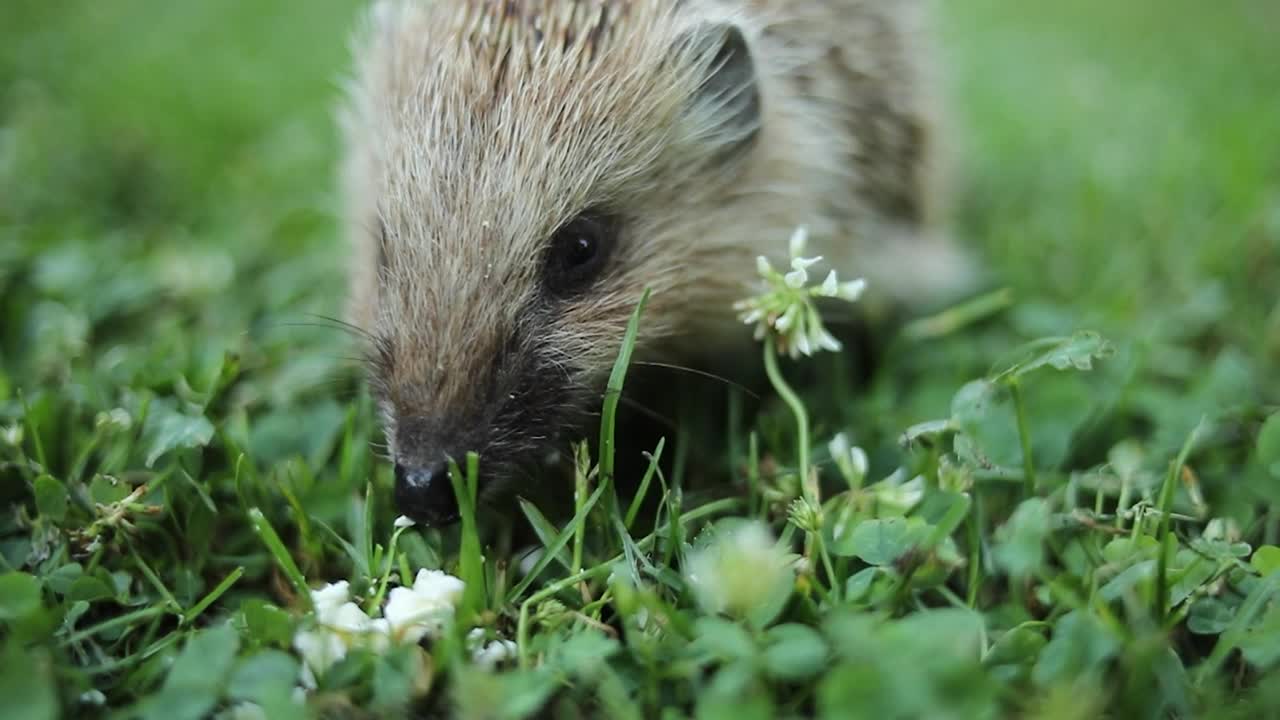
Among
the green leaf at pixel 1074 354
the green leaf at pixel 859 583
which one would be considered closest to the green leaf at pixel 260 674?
the green leaf at pixel 859 583

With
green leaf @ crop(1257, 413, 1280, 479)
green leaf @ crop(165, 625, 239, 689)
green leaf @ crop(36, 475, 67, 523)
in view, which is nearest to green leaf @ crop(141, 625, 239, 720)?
green leaf @ crop(165, 625, 239, 689)

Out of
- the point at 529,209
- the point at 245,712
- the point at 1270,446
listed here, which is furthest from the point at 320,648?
the point at 1270,446

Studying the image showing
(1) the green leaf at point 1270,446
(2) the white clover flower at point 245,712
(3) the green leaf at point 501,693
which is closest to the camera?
(3) the green leaf at point 501,693

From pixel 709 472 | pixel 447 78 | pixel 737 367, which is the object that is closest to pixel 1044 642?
pixel 709 472

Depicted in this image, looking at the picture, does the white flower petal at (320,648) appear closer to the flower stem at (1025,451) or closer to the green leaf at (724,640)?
the green leaf at (724,640)

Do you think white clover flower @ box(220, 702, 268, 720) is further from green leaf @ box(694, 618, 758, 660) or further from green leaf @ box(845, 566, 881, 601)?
green leaf @ box(845, 566, 881, 601)

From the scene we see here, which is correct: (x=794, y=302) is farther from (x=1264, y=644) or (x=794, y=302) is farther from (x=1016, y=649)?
(x=1264, y=644)

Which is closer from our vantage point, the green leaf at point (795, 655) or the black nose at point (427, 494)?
the green leaf at point (795, 655)
